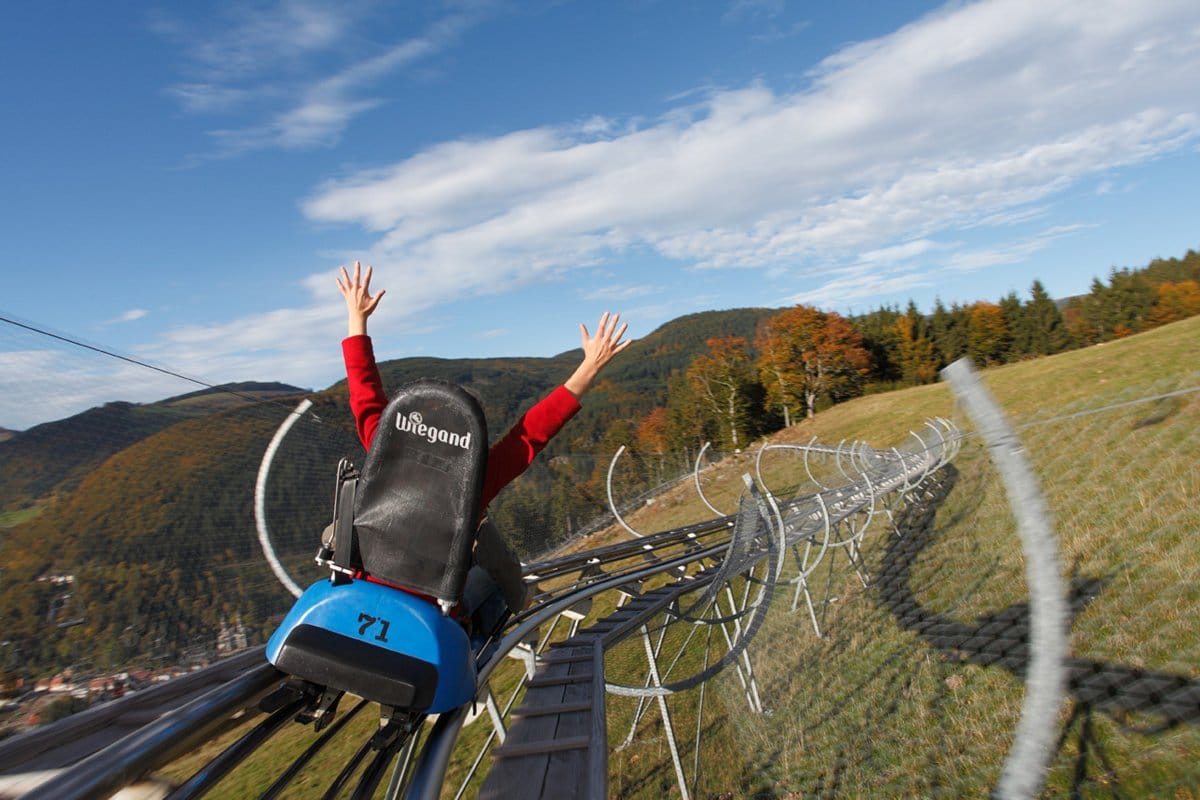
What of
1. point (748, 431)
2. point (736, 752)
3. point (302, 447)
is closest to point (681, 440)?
point (748, 431)

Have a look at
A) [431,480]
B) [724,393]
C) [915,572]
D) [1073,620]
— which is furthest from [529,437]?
[724,393]

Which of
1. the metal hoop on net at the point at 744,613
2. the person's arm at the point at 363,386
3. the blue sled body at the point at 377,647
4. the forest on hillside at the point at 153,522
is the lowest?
the metal hoop on net at the point at 744,613

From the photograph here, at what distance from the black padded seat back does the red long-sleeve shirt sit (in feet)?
1.12

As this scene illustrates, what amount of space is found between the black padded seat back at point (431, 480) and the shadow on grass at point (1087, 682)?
5.60ft

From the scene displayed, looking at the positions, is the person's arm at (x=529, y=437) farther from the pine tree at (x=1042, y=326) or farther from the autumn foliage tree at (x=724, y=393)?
the pine tree at (x=1042, y=326)

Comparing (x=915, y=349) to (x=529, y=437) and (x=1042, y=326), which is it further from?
(x=529, y=437)

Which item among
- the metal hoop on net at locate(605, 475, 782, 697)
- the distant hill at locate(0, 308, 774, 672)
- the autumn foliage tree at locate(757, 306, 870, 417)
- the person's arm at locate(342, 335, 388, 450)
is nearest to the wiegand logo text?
the distant hill at locate(0, 308, 774, 672)

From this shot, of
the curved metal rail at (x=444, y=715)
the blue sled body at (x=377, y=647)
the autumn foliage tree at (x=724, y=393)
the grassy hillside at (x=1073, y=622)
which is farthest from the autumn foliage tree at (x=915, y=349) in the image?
the blue sled body at (x=377, y=647)

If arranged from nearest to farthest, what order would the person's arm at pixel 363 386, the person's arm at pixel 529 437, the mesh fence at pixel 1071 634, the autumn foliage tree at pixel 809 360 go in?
the mesh fence at pixel 1071 634, the person's arm at pixel 529 437, the person's arm at pixel 363 386, the autumn foliage tree at pixel 809 360

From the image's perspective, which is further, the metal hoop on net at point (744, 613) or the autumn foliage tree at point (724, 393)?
the autumn foliage tree at point (724, 393)

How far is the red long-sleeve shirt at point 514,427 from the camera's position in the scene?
2387 millimetres

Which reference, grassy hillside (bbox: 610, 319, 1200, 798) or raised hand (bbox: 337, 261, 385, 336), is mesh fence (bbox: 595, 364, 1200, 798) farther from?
raised hand (bbox: 337, 261, 385, 336)

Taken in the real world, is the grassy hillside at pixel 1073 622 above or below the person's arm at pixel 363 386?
below

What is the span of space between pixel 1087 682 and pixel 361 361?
8.25 ft
